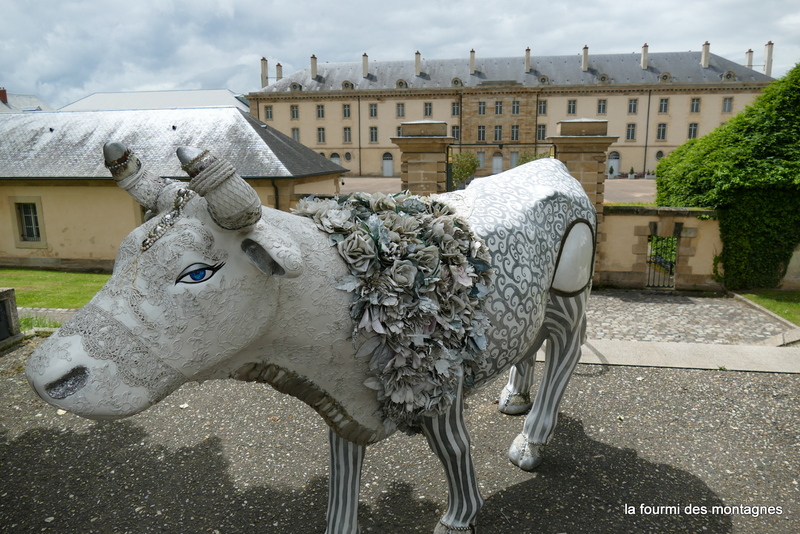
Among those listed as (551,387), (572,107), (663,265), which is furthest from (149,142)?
(572,107)

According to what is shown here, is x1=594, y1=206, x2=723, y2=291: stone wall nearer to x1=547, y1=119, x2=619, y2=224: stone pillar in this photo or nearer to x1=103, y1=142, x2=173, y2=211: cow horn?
A: x1=547, y1=119, x2=619, y2=224: stone pillar

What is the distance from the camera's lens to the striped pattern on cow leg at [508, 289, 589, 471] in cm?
413

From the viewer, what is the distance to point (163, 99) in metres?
51.6

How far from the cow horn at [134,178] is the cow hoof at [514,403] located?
163 inches

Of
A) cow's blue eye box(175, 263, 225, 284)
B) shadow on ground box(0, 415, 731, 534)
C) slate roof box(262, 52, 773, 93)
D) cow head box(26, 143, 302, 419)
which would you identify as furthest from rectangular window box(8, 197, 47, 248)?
slate roof box(262, 52, 773, 93)

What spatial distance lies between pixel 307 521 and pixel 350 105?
49.4 m

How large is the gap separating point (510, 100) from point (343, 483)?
154 feet

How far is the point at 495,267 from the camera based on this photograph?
9.98 ft

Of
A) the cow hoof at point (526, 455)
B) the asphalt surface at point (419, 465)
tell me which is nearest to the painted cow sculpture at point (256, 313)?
the asphalt surface at point (419, 465)

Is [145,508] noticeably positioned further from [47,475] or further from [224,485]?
[47,475]

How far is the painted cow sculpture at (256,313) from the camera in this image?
75.2 inches

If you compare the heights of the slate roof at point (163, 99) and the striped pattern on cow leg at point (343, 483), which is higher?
the slate roof at point (163, 99)

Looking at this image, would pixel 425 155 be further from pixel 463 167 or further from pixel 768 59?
pixel 768 59

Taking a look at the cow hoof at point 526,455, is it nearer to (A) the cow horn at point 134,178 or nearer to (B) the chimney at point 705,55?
(A) the cow horn at point 134,178
